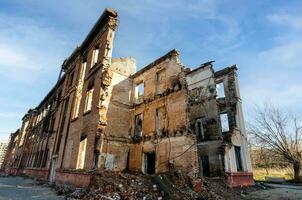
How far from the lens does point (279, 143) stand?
2150cm

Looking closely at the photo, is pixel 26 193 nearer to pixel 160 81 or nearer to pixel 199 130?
pixel 160 81

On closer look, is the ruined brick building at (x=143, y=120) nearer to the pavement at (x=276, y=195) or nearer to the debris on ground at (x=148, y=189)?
the debris on ground at (x=148, y=189)

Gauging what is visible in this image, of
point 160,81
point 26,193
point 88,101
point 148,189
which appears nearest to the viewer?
point 148,189

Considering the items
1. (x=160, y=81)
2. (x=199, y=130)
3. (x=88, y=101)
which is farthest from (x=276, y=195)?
(x=88, y=101)

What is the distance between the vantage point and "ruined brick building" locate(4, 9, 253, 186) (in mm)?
11719

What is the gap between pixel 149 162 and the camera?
13297mm

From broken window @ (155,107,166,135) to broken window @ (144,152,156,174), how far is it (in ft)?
5.41

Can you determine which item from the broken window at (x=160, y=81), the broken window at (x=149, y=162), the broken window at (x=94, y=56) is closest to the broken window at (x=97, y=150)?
the broken window at (x=149, y=162)

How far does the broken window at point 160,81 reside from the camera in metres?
14.0

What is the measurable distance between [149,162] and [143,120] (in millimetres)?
3023

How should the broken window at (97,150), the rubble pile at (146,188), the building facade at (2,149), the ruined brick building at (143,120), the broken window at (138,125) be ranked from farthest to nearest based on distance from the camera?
the building facade at (2,149), the broken window at (138,125), the ruined brick building at (143,120), the broken window at (97,150), the rubble pile at (146,188)

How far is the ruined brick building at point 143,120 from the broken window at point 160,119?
0.07 meters

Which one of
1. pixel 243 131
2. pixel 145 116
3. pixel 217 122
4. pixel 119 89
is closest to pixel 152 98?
pixel 145 116

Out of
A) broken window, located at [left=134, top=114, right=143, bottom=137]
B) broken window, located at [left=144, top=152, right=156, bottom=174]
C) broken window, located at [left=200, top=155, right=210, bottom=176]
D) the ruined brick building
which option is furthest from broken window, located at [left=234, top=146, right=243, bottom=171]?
broken window, located at [left=134, top=114, right=143, bottom=137]
